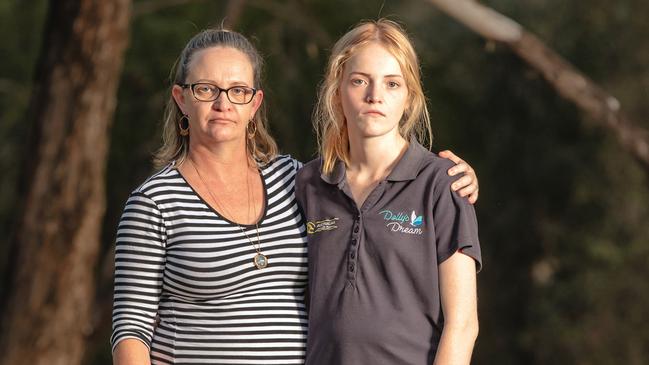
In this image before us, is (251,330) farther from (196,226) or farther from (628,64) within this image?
(628,64)

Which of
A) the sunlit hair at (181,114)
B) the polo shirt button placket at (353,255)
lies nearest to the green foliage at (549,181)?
the sunlit hair at (181,114)

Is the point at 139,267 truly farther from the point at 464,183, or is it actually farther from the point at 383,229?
the point at 464,183

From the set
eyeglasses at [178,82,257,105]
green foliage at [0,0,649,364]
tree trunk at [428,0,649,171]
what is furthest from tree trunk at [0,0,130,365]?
green foliage at [0,0,649,364]

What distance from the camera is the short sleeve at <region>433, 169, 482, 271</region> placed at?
3.05 m

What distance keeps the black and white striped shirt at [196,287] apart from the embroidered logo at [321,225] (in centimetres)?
9

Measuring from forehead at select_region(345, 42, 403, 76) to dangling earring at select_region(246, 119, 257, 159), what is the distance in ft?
1.37

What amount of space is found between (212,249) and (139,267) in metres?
0.19

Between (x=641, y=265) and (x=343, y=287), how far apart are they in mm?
13443

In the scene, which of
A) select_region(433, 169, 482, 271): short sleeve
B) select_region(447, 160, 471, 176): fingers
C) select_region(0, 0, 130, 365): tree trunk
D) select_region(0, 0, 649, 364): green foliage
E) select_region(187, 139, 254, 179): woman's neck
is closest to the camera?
select_region(433, 169, 482, 271): short sleeve

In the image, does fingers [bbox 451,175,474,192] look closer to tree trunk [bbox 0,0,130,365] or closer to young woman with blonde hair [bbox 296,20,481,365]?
young woman with blonde hair [bbox 296,20,481,365]

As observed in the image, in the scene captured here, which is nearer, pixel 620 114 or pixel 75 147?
pixel 75 147

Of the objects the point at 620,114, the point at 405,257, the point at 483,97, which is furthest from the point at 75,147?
the point at 483,97

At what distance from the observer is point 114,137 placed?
46.7ft

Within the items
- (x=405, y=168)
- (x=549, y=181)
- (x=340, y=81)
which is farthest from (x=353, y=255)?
(x=549, y=181)
